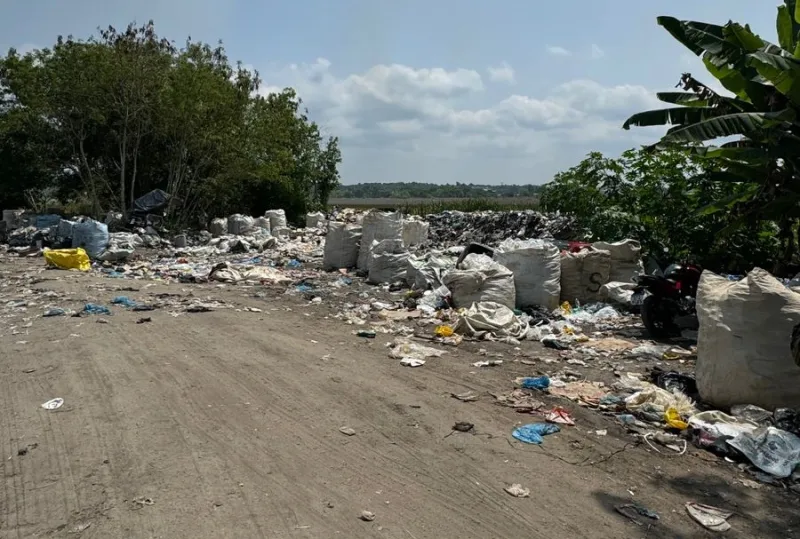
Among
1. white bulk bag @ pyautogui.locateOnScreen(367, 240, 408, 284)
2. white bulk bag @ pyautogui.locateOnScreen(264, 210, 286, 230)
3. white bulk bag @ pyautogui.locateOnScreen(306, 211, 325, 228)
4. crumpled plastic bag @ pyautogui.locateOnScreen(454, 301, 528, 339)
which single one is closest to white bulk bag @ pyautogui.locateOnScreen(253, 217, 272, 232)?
white bulk bag @ pyautogui.locateOnScreen(264, 210, 286, 230)

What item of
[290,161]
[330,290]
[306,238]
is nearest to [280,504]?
[330,290]

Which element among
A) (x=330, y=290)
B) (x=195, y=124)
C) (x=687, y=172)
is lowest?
(x=330, y=290)

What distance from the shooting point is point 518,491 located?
9.89ft

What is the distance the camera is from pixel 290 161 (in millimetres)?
21469

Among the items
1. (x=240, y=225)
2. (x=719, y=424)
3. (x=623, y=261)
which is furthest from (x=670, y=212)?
(x=240, y=225)

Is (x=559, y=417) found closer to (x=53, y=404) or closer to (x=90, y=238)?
(x=53, y=404)

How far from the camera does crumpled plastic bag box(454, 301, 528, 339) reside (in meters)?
6.30

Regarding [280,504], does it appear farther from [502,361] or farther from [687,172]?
[687,172]

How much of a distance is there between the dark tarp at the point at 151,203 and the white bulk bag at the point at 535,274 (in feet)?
43.3

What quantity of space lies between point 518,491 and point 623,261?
571 cm

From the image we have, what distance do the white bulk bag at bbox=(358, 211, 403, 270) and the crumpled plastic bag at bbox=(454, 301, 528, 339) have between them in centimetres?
435

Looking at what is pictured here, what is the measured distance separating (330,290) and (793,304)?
20.3 ft

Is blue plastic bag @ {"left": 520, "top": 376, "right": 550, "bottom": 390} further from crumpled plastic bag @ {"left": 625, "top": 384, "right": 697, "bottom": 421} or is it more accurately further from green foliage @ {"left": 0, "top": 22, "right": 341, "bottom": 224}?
green foliage @ {"left": 0, "top": 22, "right": 341, "bottom": 224}

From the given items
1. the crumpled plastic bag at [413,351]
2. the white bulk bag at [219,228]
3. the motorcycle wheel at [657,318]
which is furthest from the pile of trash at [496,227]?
the crumpled plastic bag at [413,351]
